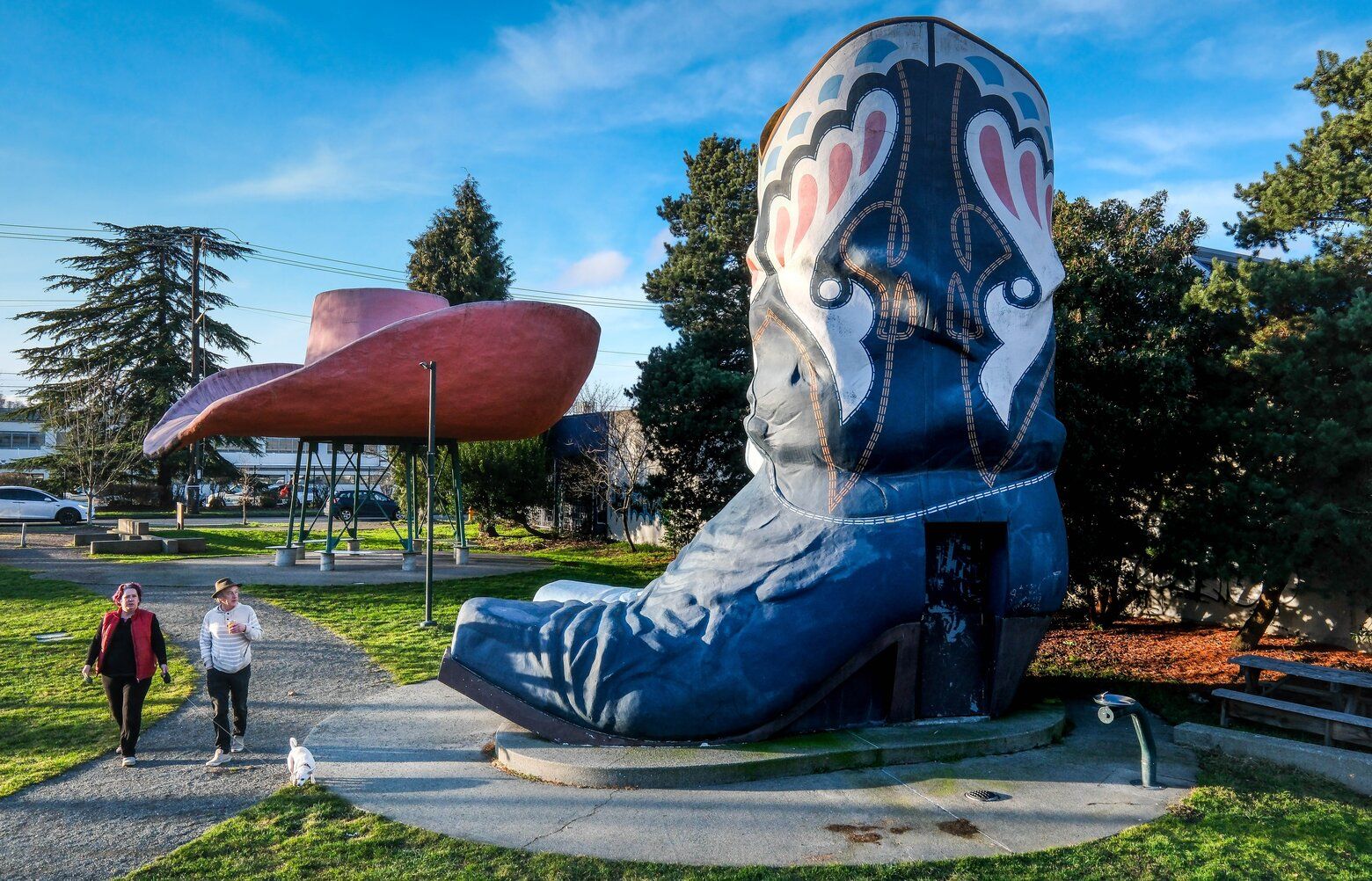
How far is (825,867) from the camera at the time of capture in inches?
146

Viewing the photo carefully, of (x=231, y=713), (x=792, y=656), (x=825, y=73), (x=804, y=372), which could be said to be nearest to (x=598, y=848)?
(x=792, y=656)

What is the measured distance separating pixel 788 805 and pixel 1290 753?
10.6 feet

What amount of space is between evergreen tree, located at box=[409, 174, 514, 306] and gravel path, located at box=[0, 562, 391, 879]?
22.7 m

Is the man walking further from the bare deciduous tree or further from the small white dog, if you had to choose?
the bare deciduous tree

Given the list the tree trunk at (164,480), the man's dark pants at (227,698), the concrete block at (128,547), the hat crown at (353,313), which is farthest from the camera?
the tree trunk at (164,480)

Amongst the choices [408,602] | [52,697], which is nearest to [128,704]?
[52,697]

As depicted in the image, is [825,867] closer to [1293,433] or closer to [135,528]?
[1293,433]

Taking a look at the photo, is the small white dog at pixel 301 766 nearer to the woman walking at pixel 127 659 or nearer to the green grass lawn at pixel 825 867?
the green grass lawn at pixel 825 867

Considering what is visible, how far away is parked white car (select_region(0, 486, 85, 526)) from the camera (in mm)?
26562

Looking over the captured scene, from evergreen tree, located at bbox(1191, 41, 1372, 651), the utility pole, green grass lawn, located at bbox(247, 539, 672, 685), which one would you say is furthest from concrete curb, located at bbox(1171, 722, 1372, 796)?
the utility pole

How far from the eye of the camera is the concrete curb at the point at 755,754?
15.3ft

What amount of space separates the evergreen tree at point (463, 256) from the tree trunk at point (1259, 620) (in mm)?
24693

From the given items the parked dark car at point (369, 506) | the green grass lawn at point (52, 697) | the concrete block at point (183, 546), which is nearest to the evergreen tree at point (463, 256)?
the parked dark car at point (369, 506)

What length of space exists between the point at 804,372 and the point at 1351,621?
6880 mm
